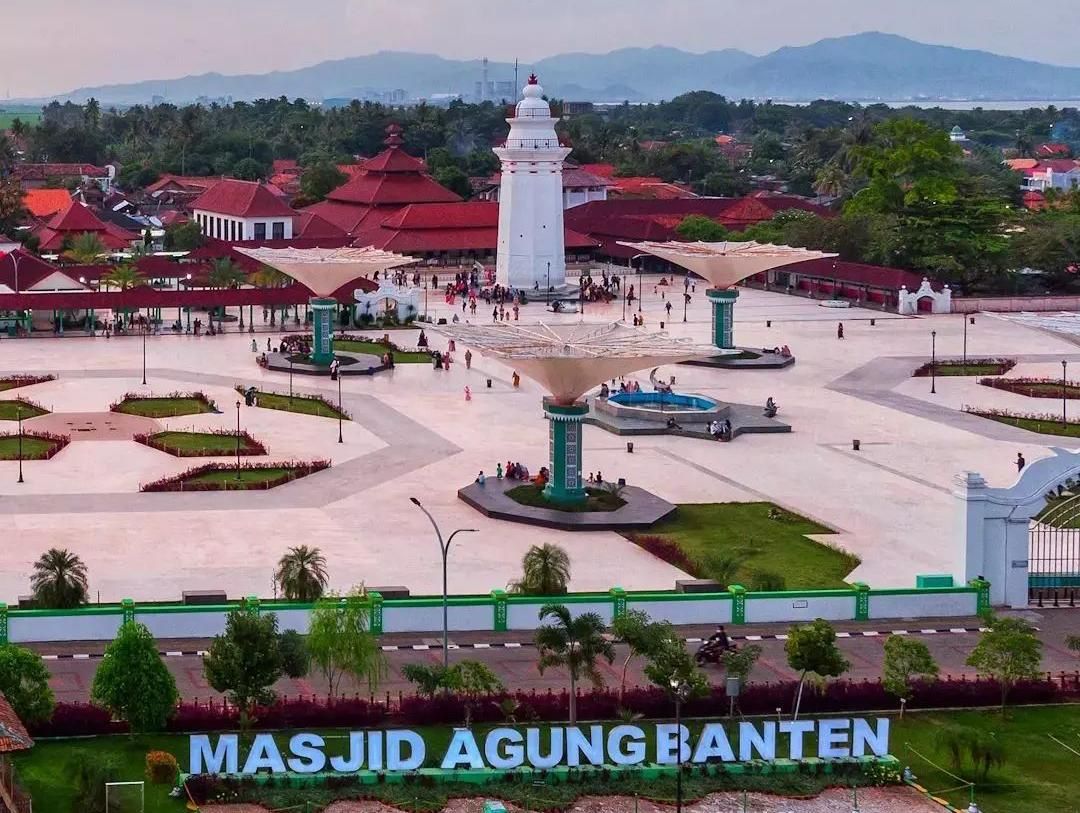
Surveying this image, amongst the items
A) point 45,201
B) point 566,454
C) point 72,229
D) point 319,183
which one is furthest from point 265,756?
point 319,183

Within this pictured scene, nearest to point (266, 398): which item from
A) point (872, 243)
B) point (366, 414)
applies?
point (366, 414)

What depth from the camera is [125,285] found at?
88688 millimetres

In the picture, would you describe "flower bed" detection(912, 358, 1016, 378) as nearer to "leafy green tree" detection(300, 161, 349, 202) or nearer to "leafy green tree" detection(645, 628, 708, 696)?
"leafy green tree" detection(645, 628, 708, 696)

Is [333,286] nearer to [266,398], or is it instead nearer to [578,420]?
[266,398]

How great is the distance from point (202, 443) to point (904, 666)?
27771 millimetres

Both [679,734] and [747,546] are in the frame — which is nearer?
[679,734]

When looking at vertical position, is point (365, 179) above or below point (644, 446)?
above

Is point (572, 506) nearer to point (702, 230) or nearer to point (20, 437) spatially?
point (20, 437)

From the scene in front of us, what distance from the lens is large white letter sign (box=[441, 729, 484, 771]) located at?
28.8 metres

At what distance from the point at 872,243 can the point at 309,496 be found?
5860 cm

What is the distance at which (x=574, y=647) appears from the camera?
31859 millimetres

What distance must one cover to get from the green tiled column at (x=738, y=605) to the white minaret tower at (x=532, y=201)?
6111 cm

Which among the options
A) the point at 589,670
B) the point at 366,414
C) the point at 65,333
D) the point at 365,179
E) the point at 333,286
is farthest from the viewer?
the point at 365,179

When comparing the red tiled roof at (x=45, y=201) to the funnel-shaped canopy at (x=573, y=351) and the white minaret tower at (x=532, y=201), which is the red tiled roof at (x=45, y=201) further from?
the funnel-shaped canopy at (x=573, y=351)
